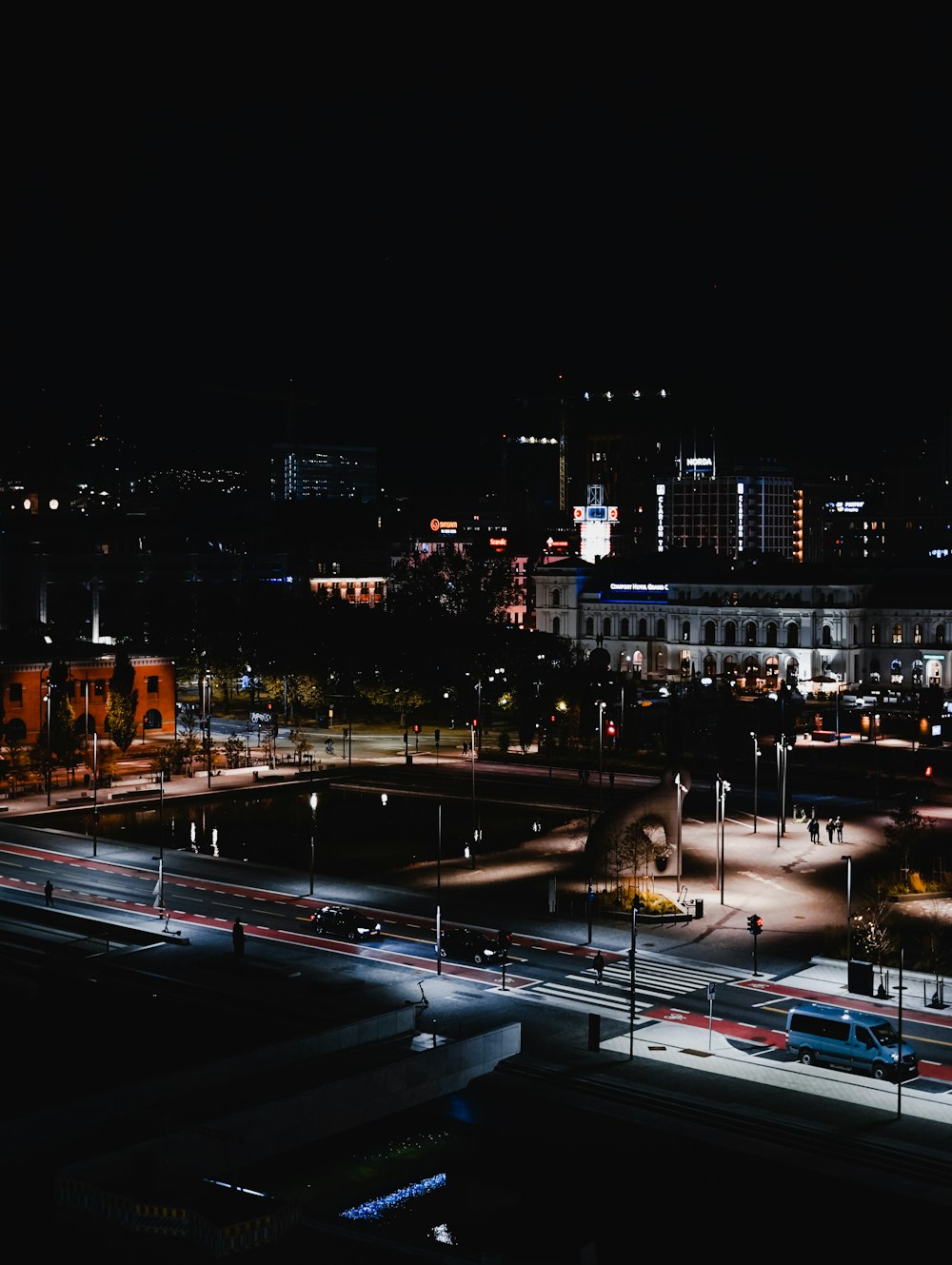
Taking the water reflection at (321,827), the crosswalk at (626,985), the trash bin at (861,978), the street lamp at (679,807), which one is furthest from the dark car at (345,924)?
the trash bin at (861,978)

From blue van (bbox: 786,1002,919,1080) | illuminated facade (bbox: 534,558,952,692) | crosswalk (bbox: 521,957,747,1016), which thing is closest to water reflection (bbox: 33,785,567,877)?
crosswalk (bbox: 521,957,747,1016)

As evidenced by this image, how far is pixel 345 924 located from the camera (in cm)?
5534

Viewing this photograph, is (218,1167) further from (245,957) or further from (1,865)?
(1,865)

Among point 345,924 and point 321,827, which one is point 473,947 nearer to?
point 345,924

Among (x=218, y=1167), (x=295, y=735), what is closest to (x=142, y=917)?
→ (x=218, y=1167)

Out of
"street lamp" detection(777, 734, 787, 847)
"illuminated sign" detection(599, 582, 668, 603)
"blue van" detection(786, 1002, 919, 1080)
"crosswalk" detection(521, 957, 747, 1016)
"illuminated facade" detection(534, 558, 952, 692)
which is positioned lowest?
"crosswalk" detection(521, 957, 747, 1016)

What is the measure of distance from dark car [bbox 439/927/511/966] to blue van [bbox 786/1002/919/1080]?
11737 millimetres

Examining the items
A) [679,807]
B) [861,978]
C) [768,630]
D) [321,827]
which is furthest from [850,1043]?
[768,630]

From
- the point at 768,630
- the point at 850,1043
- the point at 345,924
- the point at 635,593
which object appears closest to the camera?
the point at 850,1043

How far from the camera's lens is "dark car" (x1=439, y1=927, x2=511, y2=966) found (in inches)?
2044

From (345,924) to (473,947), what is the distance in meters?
5.48

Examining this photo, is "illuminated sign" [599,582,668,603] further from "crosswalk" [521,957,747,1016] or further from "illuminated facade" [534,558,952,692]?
"crosswalk" [521,957,747,1016]

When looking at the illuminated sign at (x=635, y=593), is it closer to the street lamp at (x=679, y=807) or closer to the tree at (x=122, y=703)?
the tree at (x=122, y=703)

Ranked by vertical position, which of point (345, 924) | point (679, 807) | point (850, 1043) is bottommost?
point (850, 1043)
